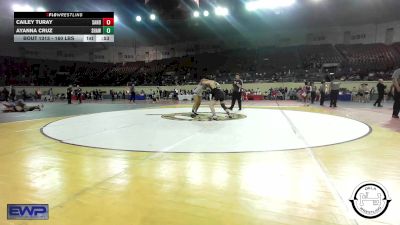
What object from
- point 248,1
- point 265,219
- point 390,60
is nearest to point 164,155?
point 265,219

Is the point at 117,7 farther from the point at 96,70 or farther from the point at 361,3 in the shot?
the point at 96,70

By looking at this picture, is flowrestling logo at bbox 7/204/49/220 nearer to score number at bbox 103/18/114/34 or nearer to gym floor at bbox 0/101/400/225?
gym floor at bbox 0/101/400/225

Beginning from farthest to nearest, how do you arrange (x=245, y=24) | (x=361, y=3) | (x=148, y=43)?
(x=148, y=43)
(x=245, y=24)
(x=361, y=3)

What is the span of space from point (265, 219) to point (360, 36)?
3131 cm

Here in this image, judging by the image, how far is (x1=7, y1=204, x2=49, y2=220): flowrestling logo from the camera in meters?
2.50

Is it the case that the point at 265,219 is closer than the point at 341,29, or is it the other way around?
the point at 265,219

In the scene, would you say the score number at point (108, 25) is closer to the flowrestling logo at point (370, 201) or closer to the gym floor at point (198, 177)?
the gym floor at point (198, 177)

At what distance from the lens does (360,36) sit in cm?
2883
